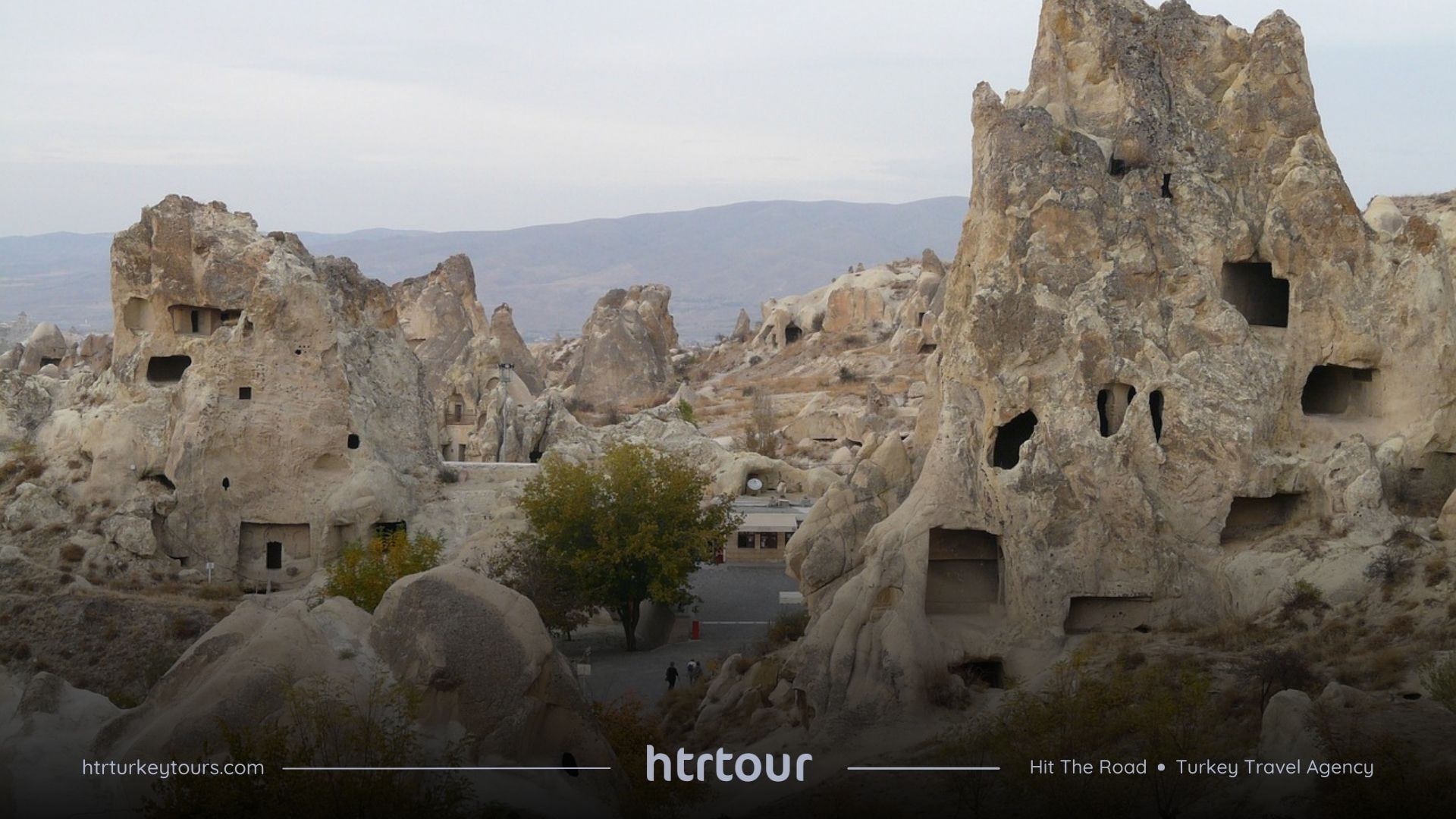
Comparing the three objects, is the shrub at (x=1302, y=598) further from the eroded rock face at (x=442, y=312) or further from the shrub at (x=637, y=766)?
the eroded rock face at (x=442, y=312)

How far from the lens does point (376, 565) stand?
29969mm

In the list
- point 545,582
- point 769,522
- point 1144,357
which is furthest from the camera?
point 769,522

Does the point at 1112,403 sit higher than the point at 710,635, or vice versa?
the point at 1112,403

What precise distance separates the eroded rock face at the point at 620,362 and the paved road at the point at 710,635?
1476 inches

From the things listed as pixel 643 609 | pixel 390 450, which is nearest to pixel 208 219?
pixel 390 450

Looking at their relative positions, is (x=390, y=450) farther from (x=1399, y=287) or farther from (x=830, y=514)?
(x=1399, y=287)

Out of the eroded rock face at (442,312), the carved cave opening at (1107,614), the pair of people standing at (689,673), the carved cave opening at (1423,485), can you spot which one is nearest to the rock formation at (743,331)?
the eroded rock face at (442,312)

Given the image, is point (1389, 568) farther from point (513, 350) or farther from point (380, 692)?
point (513, 350)

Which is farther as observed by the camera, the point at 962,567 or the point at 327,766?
the point at 962,567

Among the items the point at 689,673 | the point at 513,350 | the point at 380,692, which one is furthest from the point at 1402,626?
the point at 513,350

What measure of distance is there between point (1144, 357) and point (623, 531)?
1028 cm

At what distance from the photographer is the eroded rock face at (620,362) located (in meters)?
76.4

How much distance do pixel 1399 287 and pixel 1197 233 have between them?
321 centimetres

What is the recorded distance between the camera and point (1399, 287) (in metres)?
28.0
